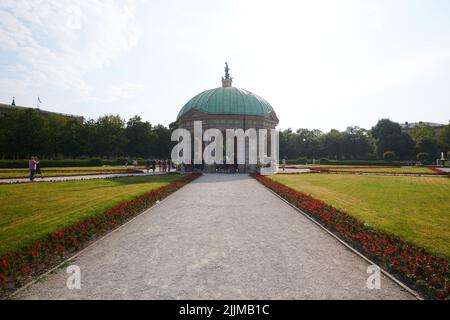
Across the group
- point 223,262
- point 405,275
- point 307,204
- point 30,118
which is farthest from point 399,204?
point 30,118

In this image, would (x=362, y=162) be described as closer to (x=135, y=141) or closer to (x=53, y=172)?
(x=135, y=141)

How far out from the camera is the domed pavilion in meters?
56.8

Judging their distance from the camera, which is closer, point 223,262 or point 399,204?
point 223,262

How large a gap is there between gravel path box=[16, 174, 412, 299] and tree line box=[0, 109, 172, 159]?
280 feet

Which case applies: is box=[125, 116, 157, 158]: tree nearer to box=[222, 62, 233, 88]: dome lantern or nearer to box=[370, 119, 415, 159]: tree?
box=[222, 62, 233, 88]: dome lantern

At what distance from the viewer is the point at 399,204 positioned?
1705 centimetres

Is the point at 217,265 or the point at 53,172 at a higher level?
the point at 53,172

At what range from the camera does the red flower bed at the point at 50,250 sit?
7035 millimetres

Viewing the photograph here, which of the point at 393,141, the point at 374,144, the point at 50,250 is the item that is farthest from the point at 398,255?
the point at 374,144

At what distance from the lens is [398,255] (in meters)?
8.19

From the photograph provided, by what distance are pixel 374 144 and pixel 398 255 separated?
→ 119855 mm

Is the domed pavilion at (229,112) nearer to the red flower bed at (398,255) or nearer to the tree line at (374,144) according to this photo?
the red flower bed at (398,255)

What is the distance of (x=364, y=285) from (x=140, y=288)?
532cm
